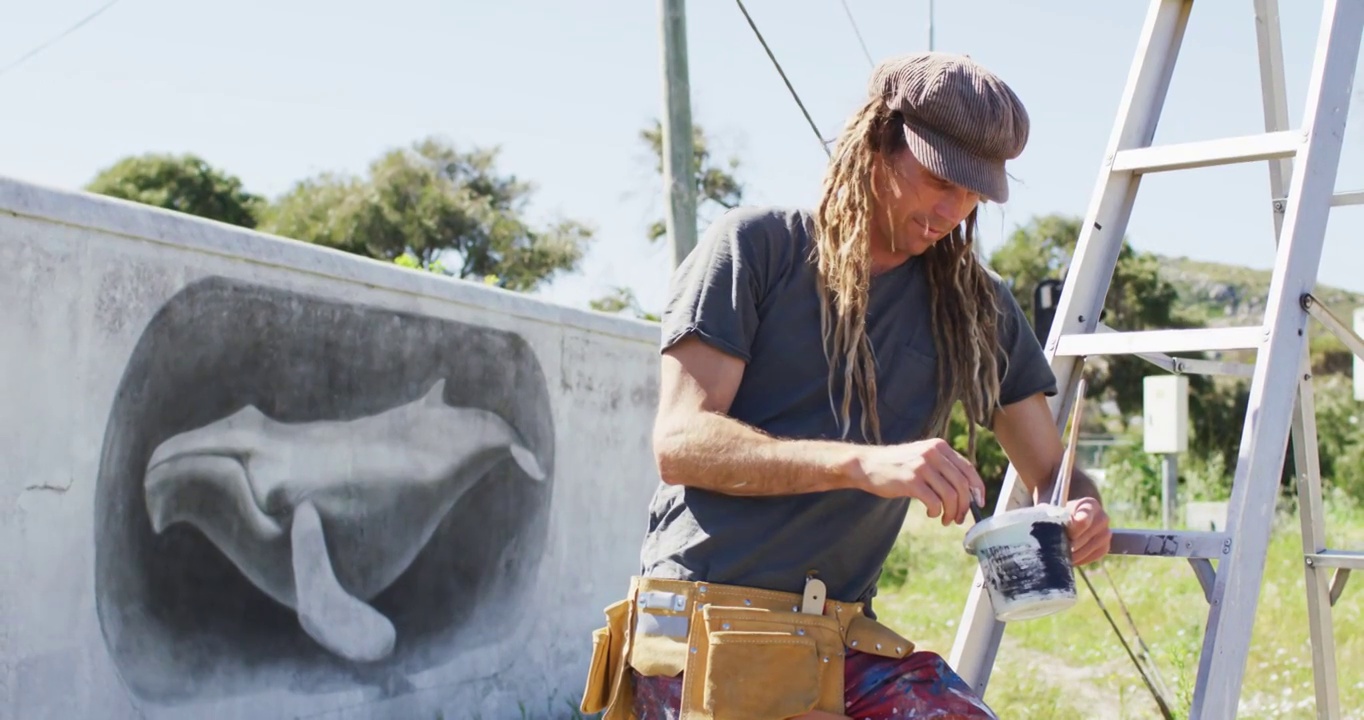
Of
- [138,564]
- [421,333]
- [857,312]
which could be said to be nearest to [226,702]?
[138,564]

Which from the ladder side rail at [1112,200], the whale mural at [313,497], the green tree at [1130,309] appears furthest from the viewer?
the green tree at [1130,309]

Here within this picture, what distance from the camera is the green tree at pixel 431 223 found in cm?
3216

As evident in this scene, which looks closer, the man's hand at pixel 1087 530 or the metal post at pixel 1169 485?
the man's hand at pixel 1087 530

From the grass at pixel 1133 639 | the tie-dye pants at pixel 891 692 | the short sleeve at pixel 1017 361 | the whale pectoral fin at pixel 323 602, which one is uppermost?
the short sleeve at pixel 1017 361

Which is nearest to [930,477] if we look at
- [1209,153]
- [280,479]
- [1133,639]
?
[1209,153]

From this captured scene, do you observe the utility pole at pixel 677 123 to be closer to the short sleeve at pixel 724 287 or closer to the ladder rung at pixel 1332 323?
the ladder rung at pixel 1332 323

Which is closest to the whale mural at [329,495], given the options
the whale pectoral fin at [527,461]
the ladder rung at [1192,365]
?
the whale pectoral fin at [527,461]

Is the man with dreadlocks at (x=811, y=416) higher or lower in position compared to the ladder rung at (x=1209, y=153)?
lower

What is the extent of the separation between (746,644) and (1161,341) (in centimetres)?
123

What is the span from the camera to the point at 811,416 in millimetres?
2338

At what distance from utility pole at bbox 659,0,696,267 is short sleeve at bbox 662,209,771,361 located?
4.60m

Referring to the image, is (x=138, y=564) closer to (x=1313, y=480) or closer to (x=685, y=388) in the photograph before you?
(x=685, y=388)

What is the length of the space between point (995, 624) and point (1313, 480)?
1304mm

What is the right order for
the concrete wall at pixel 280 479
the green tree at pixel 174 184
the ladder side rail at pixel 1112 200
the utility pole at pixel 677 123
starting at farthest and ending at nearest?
1. the green tree at pixel 174 184
2. the utility pole at pixel 677 123
3. the concrete wall at pixel 280 479
4. the ladder side rail at pixel 1112 200
